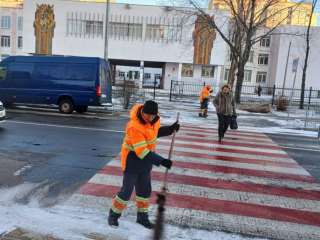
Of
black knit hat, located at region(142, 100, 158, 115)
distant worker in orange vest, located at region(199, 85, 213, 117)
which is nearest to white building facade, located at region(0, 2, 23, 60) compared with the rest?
distant worker in orange vest, located at region(199, 85, 213, 117)

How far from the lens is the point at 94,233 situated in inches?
124

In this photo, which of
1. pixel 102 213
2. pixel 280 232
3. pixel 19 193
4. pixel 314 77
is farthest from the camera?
pixel 314 77

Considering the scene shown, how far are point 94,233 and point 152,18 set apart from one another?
40.3m

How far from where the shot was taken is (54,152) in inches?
257

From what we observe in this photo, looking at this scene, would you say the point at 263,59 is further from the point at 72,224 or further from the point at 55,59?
the point at 72,224

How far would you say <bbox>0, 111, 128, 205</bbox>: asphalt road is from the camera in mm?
4668

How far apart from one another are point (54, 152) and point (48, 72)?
716 centimetres

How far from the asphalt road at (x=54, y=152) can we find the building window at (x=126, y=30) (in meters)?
32.0

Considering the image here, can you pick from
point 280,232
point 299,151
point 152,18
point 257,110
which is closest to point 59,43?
point 152,18

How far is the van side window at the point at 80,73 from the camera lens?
1223 cm

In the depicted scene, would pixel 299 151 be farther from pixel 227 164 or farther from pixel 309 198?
pixel 309 198

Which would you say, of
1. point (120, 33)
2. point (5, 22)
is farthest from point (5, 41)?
point (120, 33)

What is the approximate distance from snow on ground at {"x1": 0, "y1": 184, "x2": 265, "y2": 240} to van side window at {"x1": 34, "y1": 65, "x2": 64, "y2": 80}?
9556 millimetres

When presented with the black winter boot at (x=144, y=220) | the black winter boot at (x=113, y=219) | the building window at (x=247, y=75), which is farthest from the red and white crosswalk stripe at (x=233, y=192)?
the building window at (x=247, y=75)
